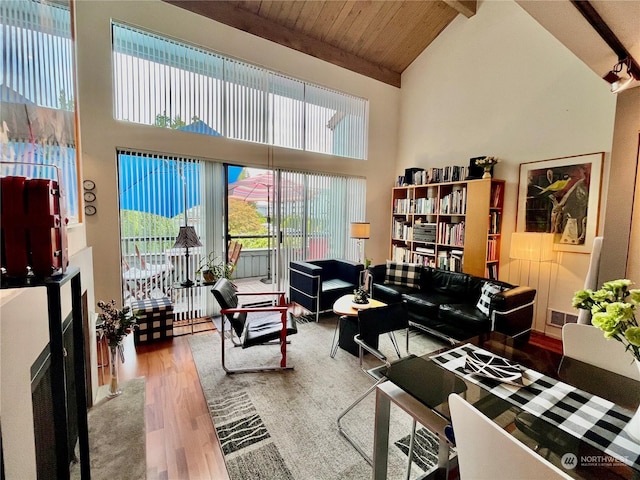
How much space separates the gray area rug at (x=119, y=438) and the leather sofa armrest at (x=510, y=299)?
3027 mm

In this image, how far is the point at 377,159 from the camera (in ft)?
17.6

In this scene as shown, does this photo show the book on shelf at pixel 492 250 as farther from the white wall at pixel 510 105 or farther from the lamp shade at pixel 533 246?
the lamp shade at pixel 533 246

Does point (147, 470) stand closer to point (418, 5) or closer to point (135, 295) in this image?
point (135, 295)

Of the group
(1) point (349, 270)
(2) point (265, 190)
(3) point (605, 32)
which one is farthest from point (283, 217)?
(3) point (605, 32)

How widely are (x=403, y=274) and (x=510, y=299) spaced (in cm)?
145

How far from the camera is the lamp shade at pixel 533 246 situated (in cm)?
337

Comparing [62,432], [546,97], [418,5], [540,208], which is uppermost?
[418,5]

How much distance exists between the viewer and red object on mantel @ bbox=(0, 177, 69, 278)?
2.54ft

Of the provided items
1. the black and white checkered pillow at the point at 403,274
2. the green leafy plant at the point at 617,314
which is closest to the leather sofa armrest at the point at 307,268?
the black and white checkered pillow at the point at 403,274

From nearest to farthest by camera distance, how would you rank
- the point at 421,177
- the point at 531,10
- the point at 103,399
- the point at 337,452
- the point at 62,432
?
the point at 62,432, the point at 531,10, the point at 337,452, the point at 103,399, the point at 421,177

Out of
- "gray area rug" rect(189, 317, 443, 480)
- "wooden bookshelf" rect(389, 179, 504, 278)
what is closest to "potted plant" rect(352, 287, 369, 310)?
"gray area rug" rect(189, 317, 443, 480)

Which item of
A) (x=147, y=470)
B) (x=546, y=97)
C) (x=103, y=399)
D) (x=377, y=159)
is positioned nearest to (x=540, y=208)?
(x=546, y=97)

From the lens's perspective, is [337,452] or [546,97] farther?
[546,97]

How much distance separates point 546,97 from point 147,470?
525 cm
